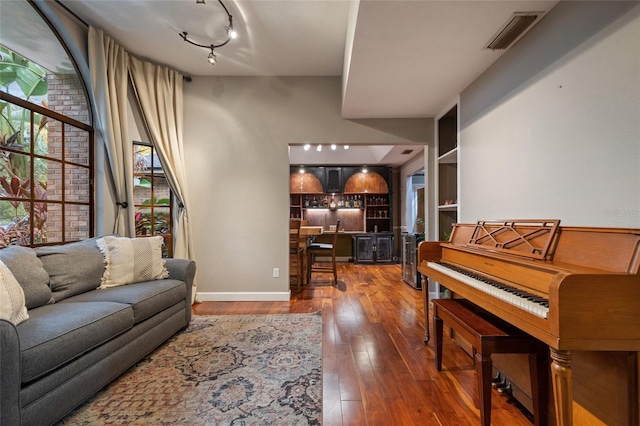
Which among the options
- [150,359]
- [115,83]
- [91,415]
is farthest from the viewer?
[115,83]

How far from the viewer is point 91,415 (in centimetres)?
150

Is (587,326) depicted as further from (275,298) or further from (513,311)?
(275,298)

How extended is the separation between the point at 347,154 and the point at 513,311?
5841 millimetres

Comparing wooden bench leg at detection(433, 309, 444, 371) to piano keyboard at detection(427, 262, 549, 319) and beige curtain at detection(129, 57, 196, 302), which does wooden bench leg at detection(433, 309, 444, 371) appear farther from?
beige curtain at detection(129, 57, 196, 302)

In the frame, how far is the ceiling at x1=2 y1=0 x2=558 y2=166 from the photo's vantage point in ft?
5.74

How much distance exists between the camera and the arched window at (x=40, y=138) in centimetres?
211

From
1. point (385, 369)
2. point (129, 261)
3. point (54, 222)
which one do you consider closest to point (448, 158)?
point (385, 369)

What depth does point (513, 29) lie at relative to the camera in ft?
6.04

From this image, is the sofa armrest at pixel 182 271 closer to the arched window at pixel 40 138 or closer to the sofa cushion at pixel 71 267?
the sofa cushion at pixel 71 267

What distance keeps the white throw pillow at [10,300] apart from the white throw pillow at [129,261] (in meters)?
0.77

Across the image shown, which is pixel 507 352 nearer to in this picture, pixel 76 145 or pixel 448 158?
pixel 448 158

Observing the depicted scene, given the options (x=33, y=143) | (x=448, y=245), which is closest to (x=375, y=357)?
(x=448, y=245)

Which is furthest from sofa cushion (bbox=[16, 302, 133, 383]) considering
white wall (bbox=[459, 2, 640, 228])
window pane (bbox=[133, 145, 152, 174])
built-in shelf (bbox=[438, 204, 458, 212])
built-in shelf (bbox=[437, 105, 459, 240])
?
built-in shelf (bbox=[437, 105, 459, 240])

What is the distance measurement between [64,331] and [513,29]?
3.23m
